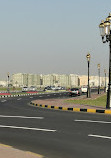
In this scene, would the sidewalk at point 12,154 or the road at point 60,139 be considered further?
the road at point 60,139

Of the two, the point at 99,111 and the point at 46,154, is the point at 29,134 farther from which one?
the point at 99,111

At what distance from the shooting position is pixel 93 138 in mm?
9852

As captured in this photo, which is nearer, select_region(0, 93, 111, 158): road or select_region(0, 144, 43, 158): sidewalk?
select_region(0, 144, 43, 158): sidewalk

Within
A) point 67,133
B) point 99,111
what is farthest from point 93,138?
point 99,111

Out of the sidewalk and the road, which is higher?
the sidewalk

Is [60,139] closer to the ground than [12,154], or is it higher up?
closer to the ground

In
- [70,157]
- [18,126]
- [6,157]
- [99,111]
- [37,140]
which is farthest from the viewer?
[99,111]

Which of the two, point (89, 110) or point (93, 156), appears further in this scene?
point (89, 110)

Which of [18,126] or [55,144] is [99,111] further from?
[55,144]

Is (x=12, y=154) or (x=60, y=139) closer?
(x=12, y=154)

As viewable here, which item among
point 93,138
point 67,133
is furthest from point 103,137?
point 67,133

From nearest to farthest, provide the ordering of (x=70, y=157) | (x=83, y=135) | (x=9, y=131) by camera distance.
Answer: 1. (x=70, y=157)
2. (x=83, y=135)
3. (x=9, y=131)

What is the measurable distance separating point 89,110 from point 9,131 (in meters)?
9.37

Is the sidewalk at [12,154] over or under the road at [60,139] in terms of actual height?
over
